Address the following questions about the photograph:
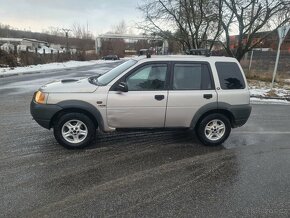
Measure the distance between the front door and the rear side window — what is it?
1.11m

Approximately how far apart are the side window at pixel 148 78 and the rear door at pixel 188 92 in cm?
20

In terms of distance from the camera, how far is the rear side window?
18.9ft

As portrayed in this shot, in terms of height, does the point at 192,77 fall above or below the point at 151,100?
above

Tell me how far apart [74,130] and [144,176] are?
5.66ft

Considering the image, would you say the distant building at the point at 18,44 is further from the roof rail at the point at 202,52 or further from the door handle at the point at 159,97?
the door handle at the point at 159,97

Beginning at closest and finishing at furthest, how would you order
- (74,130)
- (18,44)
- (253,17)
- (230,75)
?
(74,130) → (230,75) → (253,17) → (18,44)

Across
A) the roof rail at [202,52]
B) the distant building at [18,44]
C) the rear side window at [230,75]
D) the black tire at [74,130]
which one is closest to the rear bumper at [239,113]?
the rear side window at [230,75]

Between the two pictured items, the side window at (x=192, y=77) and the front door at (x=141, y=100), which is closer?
the front door at (x=141, y=100)

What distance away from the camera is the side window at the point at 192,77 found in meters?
5.59

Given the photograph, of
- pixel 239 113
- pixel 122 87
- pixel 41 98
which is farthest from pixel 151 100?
pixel 41 98

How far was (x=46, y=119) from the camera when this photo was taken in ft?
17.3

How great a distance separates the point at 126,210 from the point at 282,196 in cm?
212

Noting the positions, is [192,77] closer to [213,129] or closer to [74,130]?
[213,129]

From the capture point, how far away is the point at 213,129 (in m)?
5.89
